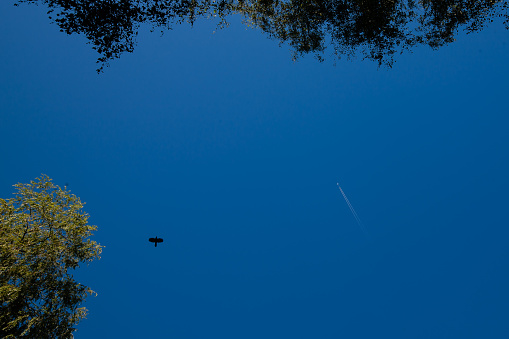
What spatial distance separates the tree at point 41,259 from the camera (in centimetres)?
1322

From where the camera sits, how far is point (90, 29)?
544 inches

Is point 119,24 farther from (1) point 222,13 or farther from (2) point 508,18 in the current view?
(2) point 508,18

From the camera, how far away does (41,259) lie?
14414 mm

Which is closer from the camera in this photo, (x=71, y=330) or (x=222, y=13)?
(x=71, y=330)

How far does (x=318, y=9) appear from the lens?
15.2 metres

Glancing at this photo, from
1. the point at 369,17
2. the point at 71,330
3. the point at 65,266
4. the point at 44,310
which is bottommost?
the point at 71,330

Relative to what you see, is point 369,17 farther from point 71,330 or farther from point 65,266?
point 71,330

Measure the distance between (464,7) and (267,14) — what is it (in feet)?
41.7

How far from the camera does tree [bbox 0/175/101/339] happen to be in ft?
43.4

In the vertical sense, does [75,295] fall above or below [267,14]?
below

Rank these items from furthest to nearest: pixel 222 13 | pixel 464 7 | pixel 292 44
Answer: pixel 292 44 → pixel 222 13 → pixel 464 7

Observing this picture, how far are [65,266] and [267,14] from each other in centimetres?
2175

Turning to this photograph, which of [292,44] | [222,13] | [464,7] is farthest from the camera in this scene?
[292,44]

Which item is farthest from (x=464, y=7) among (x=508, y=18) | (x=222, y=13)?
(x=222, y=13)
